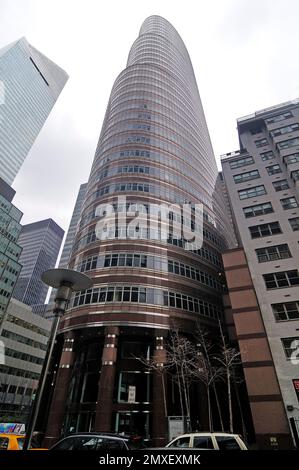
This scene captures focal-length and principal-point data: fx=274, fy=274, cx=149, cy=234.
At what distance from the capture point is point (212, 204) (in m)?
58.5

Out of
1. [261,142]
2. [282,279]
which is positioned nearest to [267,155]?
[261,142]

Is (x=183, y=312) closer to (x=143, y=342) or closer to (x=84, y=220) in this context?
(x=143, y=342)

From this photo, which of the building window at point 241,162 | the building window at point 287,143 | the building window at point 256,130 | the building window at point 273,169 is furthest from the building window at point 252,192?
the building window at point 256,130

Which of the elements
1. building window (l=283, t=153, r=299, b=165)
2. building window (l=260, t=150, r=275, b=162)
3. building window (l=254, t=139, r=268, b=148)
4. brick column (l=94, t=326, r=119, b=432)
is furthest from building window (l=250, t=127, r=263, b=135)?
brick column (l=94, t=326, r=119, b=432)

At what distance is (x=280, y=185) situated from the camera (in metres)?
36.6

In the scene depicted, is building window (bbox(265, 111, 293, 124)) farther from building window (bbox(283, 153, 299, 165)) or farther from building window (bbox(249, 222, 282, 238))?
building window (bbox(249, 222, 282, 238))

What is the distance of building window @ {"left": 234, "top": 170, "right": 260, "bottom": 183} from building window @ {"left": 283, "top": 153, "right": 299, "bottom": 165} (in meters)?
3.91

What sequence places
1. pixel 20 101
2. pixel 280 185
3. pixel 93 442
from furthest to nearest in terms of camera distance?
1. pixel 20 101
2. pixel 280 185
3. pixel 93 442

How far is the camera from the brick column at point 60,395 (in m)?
27.4

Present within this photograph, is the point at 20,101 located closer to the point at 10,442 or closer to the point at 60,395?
the point at 60,395

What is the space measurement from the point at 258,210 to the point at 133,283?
18713 millimetres

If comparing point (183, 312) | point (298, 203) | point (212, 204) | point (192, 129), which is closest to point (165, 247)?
point (183, 312)

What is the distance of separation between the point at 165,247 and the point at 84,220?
49.0 feet

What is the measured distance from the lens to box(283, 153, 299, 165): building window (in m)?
36.8
